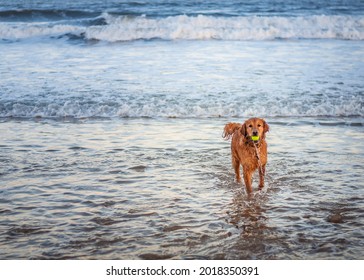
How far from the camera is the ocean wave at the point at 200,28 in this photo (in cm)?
2108

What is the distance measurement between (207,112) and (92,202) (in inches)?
199

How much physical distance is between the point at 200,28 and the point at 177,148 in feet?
47.9

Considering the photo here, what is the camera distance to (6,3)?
30.1 meters

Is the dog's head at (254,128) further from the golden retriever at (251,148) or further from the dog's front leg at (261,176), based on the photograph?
the dog's front leg at (261,176)

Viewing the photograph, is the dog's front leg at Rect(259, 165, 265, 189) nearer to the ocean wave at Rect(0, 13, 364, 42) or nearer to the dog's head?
the dog's head

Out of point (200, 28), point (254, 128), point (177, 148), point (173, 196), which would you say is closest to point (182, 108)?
point (177, 148)

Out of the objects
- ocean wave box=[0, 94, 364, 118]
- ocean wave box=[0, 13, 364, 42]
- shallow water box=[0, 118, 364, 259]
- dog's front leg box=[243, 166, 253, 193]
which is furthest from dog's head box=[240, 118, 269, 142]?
ocean wave box=[0, 13, 364, 42]

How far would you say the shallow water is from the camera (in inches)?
192

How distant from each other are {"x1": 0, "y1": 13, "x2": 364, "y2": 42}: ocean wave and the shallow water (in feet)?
40.0

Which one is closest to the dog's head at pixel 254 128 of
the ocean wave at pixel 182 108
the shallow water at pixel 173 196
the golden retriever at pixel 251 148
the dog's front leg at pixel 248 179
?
the golden retriever at pixel 251 148

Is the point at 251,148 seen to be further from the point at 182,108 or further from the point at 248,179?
the point at 182,108

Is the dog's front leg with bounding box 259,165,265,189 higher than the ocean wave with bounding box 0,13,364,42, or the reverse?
the ocean wave with bounding box 0,13,364,42

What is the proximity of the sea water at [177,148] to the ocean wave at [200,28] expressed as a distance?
0.43 meters
